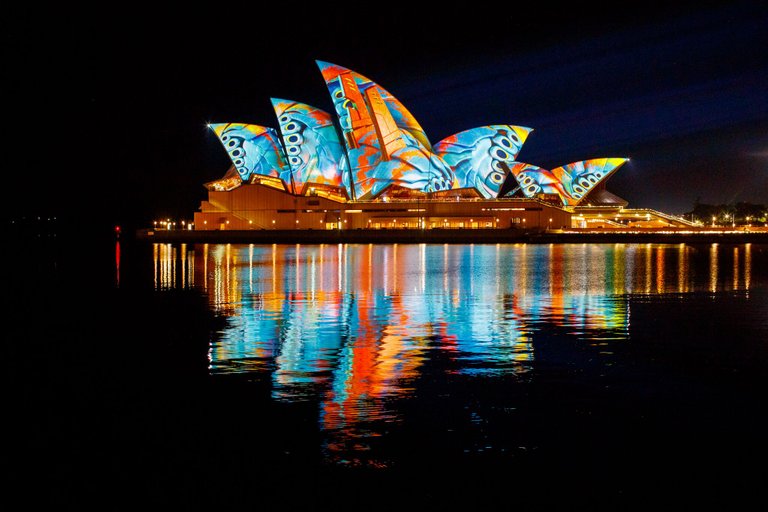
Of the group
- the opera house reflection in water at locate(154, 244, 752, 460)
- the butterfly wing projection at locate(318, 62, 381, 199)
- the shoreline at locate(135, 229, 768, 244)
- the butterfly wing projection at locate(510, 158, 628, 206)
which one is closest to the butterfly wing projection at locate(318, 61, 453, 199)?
the butterfly wing projection at locate(318, 62, 381, 199)

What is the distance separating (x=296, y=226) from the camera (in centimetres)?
5491


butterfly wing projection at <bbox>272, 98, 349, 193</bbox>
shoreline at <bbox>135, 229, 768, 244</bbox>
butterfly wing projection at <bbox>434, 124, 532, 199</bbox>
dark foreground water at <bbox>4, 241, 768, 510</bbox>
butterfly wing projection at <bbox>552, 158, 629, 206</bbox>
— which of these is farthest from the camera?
butterfly wing projection at <bbox>552, 158, 629, 206</bbox>

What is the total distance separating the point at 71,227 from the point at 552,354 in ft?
231

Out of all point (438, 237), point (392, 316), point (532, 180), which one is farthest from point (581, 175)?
point (392, 316)

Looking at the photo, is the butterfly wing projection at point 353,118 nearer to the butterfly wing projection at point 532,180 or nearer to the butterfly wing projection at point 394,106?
the butterfly wing projection at point 394,106

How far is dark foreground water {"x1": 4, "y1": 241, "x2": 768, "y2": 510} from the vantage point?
16.3ft

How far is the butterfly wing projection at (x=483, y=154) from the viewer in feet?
178

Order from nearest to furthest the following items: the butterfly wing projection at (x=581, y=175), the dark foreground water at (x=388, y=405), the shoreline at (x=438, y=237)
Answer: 1. the dark foreground water at (x=388, y=405)
2. the shoreline at (x=438, y=237)
3. the butterfly wing projection at (x=581, y=175)

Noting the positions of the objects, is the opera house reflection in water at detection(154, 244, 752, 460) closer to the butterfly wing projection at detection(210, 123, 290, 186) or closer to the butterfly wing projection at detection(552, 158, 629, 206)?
the butterfly wing projection at detection(210, 123, 290, 186)

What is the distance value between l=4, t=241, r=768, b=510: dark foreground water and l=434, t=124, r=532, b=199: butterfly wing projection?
134ft

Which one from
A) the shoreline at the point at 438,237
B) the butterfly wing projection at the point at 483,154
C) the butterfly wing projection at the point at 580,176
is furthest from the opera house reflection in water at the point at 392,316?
the butterfly wing projection at the point at 580,176

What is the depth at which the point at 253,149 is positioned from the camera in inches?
2121

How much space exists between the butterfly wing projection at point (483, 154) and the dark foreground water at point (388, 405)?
134 ft

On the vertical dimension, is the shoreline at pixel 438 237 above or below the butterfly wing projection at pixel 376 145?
below
